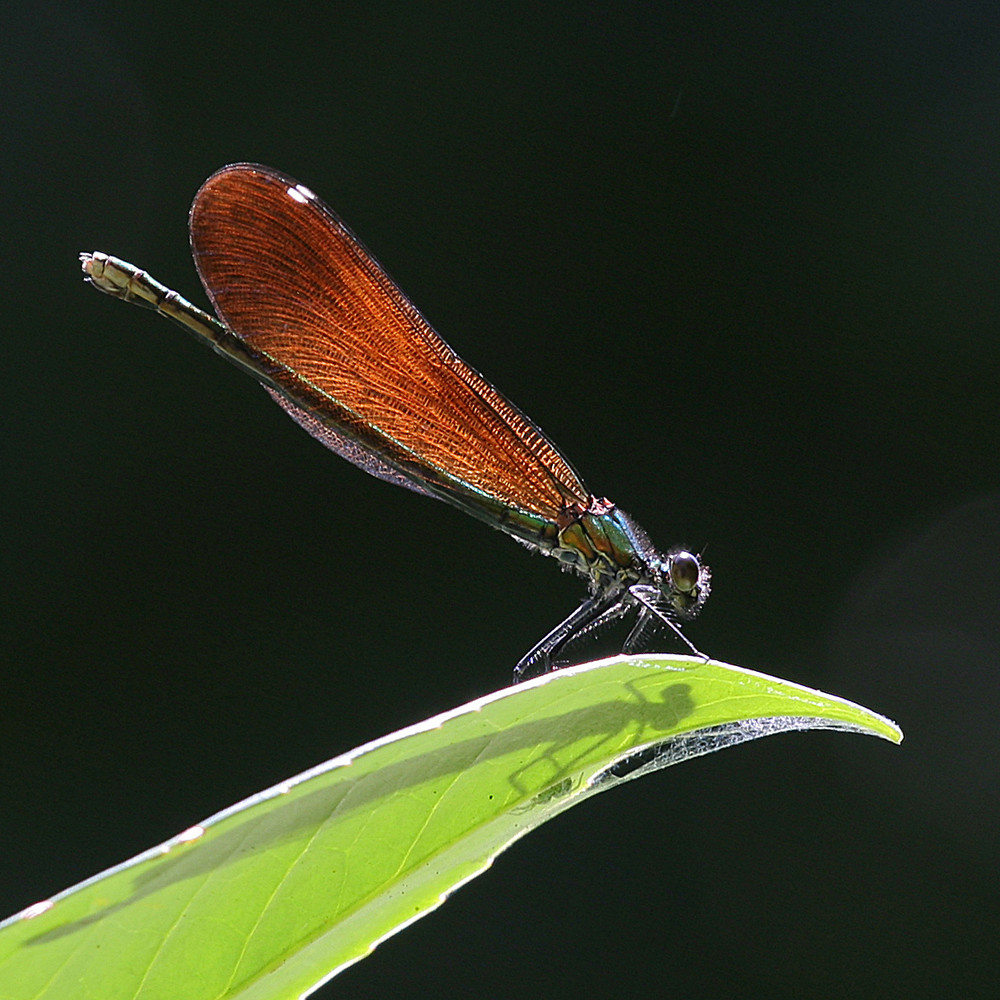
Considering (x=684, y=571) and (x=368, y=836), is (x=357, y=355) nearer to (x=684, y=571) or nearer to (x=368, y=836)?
(x=684, y=571)

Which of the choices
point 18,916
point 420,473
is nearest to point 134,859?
point 18,916

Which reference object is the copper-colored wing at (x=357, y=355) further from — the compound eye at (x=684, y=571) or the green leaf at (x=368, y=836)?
the green leaf at (x=368, y=836)

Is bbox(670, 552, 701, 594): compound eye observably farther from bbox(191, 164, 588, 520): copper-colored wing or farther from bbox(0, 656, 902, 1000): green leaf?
bbox(0, 656, 902, 1000): green leaf

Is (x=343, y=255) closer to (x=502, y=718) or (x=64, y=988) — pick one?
(x=502, y=718)

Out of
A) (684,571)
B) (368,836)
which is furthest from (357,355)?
(368,836)

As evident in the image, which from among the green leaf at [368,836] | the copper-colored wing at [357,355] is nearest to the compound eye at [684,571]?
the copper-colored wing at [357,355]

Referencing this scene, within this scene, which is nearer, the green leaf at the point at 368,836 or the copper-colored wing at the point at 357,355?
the green leaf at the point at 368,836
